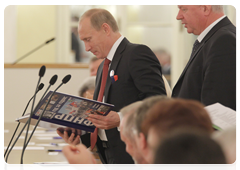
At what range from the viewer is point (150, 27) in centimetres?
795

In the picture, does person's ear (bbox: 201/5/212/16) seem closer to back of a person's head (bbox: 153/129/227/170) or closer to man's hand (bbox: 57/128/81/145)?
man's hand (bbox: 57/128/81/145)

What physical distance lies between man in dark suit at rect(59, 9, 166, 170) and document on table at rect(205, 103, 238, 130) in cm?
56

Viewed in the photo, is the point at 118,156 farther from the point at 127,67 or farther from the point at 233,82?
the point at 233,82

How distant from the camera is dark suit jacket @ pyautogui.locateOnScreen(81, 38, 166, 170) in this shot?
→ 6.09 feet

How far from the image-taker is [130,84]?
190 cm

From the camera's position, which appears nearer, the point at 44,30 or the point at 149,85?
the point at 149,85

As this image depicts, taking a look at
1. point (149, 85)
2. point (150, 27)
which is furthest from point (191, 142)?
point (150, 27)

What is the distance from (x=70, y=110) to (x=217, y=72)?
0.71 metres

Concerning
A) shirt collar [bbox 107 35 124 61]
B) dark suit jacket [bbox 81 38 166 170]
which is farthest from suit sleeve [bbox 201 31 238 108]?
shirt collar [bbox 107 35 124 61]

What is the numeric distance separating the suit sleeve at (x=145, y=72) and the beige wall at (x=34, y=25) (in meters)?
6.19

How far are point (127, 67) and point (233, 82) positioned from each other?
59 centimetres

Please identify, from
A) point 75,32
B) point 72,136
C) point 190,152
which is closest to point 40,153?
point 72,136

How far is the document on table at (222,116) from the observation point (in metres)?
1.29

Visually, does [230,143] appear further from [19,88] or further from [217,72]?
[19,88]
